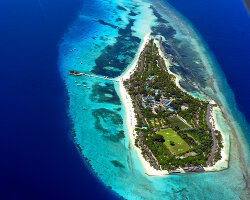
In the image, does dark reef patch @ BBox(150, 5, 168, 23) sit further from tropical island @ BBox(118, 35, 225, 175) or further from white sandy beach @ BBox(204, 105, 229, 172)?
white sandy beach @ BBox(204, 105, 229, 172)

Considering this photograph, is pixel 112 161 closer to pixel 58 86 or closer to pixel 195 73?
pixel 58 86

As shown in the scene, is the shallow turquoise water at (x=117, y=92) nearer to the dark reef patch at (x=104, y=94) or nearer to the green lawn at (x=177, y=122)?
the dark reef patch at (x=104, y=94)

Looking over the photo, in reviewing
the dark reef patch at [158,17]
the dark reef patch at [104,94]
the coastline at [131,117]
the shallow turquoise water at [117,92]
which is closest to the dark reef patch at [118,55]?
the shallow turquoise water at [117,92]

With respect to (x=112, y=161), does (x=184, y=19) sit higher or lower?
higher

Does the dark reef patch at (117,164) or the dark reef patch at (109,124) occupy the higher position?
the dark reef patch at (109,124)

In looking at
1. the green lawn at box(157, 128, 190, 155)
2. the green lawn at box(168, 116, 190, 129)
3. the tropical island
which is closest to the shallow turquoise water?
the tropical island

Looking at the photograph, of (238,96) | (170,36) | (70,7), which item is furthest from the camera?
(70,7)

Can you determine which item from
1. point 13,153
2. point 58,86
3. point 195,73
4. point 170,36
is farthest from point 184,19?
point 13,153
